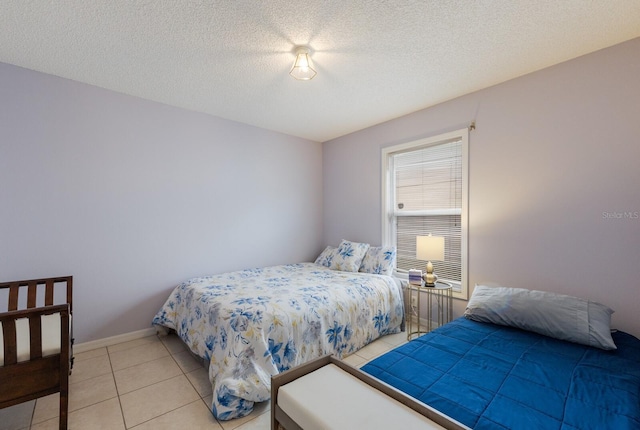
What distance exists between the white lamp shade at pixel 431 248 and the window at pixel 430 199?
0.36 m

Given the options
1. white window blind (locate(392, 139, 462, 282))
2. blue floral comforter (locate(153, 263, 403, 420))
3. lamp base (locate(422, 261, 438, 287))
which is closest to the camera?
blue floral comforter (locate(153, 263, 403, 420))

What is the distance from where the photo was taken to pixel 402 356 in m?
1.52

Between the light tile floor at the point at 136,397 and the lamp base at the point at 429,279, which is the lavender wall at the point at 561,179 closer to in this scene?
the lamp base at the point at 429,279

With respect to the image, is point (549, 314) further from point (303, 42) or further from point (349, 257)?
point (303, 42)

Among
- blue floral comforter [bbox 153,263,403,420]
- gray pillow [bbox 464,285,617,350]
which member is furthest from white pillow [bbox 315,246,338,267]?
gray pillow [bbox 464,285,617,350]

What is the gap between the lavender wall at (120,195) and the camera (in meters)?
2.24

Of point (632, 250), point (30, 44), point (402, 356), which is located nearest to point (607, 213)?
point (632, 250)

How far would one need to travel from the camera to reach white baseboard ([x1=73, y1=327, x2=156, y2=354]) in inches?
96.4

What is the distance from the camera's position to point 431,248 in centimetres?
254

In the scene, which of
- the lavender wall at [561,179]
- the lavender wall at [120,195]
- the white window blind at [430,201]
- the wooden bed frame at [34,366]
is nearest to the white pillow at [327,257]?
the lavender wall at [120,195]

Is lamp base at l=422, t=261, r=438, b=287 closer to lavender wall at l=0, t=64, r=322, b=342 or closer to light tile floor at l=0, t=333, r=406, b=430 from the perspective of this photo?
light tile floor at l=0, t=333, r=406, b=430

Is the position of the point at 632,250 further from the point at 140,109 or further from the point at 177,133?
the point at 140,109

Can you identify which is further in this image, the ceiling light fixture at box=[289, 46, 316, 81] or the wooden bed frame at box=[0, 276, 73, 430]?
the ceiling light fixture at box=[289, 46, 316, 81]

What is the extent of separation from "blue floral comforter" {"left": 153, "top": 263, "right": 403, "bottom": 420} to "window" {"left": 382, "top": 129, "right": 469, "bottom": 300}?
0.61 metres
